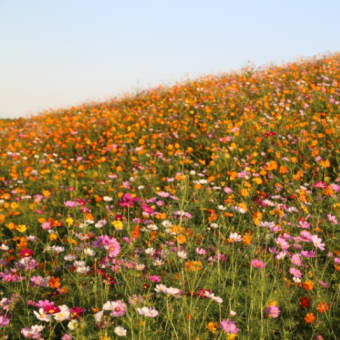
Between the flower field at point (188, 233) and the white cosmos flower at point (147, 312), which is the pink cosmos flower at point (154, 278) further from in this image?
the white cosmos flower at point (147, 312)

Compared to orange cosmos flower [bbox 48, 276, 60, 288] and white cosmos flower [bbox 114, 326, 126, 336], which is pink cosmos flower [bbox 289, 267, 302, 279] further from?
orange cosmos flower [bbox 48, 276, 60, 288]

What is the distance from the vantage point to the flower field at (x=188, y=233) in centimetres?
204

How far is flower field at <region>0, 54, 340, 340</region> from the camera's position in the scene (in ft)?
6.70

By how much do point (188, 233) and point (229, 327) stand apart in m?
1.11

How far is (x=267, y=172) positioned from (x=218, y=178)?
1.94 ft

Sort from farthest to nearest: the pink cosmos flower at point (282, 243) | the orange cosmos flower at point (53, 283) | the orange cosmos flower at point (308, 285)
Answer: the pink cosmos flower at point (282, 243)
the orange cosmos flower at point (53, 283)
the orange cosmos flower at point (308, 285)

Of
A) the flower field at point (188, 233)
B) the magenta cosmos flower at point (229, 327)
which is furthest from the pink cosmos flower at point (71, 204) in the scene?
the magenta cosmos flower at point (229, 327)

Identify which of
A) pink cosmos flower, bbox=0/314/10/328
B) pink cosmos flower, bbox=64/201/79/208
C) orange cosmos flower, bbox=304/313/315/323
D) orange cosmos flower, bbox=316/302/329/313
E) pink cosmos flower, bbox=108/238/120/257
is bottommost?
orange cosmos flower, bbox=304/313/315/323

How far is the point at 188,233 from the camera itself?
9.62ft

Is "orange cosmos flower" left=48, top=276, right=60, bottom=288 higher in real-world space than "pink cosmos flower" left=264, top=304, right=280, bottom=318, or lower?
higher

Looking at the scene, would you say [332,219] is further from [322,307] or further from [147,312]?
[147,312]

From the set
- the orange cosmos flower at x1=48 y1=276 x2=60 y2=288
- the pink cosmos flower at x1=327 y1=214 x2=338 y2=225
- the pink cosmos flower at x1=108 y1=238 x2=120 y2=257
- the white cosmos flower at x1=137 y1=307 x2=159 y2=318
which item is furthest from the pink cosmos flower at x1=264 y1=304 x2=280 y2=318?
the pink cosmos flower at x1=327 y1=214 x2=338 y2=225

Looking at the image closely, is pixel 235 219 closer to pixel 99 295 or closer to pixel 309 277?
pixel 309 277

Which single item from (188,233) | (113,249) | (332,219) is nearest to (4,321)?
(113,249)
